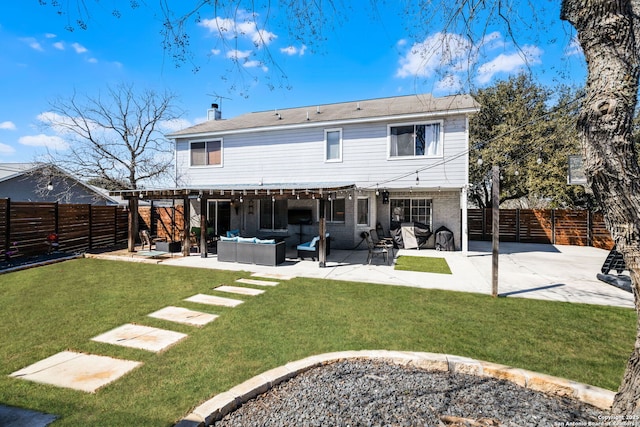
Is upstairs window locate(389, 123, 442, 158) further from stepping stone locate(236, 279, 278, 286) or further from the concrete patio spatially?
stepping stone locate(236, 279, 278, 286)

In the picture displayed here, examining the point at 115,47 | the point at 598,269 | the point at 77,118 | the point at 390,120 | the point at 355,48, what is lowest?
the point at 598,269

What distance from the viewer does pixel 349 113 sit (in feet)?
42.2

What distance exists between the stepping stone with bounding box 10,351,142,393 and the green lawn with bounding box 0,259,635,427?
10 cm

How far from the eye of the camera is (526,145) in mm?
16156

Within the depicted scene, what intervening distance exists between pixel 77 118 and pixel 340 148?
14.6 m

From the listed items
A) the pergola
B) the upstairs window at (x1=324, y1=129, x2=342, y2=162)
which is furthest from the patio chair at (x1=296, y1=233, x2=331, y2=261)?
the upstairs window at (x1=324, y1=129, x2=342, y2=162)

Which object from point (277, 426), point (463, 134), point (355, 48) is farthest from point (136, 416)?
point (463, 134)

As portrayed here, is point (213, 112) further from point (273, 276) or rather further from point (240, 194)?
point (273, 276)

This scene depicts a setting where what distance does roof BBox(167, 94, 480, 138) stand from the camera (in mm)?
11039

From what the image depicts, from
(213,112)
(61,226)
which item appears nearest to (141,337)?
(61,226)

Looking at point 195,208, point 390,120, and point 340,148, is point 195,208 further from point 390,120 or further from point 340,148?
point 390,120

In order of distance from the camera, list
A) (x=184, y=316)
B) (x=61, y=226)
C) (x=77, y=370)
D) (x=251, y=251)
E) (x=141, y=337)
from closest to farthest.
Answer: (x=77, y=370)
(x=141, y=337)
(x=184, y=316)
(x=251, y=251)
(x=61, y=226)

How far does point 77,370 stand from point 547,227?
18.5 metres

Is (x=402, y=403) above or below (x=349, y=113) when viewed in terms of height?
below
